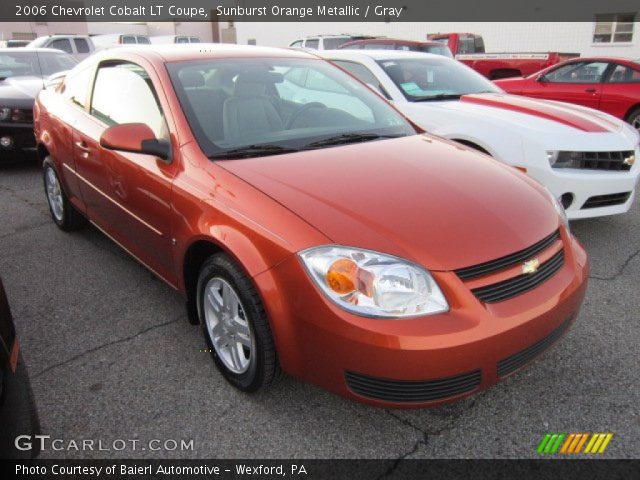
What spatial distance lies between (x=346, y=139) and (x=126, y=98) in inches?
54.0

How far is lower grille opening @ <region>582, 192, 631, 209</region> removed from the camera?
4.10 m

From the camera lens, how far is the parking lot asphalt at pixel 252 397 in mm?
2193

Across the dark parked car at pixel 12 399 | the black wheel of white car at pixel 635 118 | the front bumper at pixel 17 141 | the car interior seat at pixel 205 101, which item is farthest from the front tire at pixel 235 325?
the black wheel of white car at pixel 635 118

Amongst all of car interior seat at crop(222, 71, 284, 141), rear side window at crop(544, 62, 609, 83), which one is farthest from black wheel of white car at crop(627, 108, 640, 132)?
car interior seat at crop(222, 71, 284, 141)

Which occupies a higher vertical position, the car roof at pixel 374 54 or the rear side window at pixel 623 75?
the car roof at pixel 374 54

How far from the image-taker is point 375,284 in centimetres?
193

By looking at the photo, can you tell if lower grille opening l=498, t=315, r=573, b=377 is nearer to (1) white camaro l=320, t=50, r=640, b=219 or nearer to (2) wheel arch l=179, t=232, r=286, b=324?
(2) wheel arch l=179, t=232, r=286, b=324

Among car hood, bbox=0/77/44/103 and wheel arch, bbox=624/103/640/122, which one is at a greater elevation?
car hood, bbox=0/77/44/103

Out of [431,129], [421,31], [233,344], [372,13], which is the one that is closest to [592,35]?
[421,31]

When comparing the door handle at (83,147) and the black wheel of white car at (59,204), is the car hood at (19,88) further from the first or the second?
the door handle at (83,147)

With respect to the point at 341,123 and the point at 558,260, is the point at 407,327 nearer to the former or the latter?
the point at 558,260

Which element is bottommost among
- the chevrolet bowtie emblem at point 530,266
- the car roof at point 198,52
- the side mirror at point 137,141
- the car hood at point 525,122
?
the chevrolet bowtie emblem at point 530,266

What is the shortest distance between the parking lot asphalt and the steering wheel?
130cm

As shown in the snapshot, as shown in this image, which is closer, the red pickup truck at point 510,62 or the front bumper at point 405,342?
the front bumper at point 405,342
